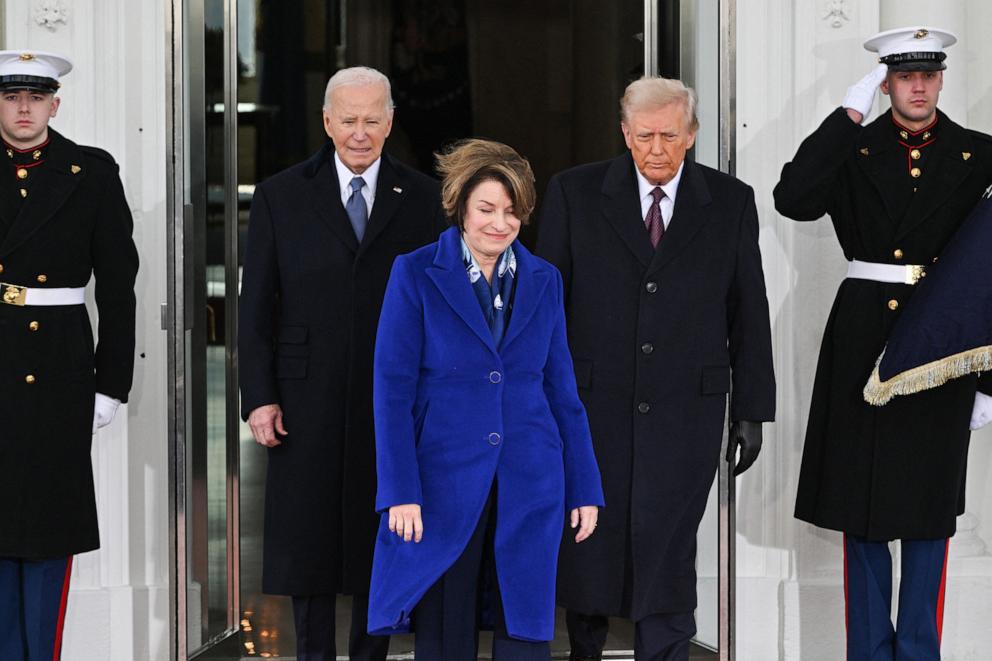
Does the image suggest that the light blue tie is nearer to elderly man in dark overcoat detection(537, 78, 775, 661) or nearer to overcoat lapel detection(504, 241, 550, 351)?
elderly man in dark overcoat detection(537, 78, 775, 661)

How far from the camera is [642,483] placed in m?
4.17

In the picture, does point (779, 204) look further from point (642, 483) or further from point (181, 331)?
point (181, 331)

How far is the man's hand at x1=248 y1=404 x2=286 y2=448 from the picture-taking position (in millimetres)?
4160

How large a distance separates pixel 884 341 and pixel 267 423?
1.76m

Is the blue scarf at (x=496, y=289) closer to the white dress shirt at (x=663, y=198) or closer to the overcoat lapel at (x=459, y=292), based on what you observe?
the overcoat lapel at (x=459, y=292)

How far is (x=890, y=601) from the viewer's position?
4.28 metres

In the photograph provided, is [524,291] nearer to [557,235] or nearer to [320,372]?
[557,235]

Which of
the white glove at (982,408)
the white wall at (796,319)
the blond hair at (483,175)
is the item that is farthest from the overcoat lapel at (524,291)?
the white wall at (796,319)

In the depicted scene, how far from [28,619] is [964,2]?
12.2 feet

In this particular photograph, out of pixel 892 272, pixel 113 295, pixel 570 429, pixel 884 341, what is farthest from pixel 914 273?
pixel 113 295

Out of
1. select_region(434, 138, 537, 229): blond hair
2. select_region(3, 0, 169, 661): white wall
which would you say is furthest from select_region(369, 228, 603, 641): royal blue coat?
select_region(3, 0, 169, 661): white wall

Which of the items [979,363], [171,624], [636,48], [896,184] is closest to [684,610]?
[979,363]

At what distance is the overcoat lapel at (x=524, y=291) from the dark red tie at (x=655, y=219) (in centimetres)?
69

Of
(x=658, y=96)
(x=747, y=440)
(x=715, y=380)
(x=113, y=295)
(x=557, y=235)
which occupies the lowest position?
(x=747, y=440)
